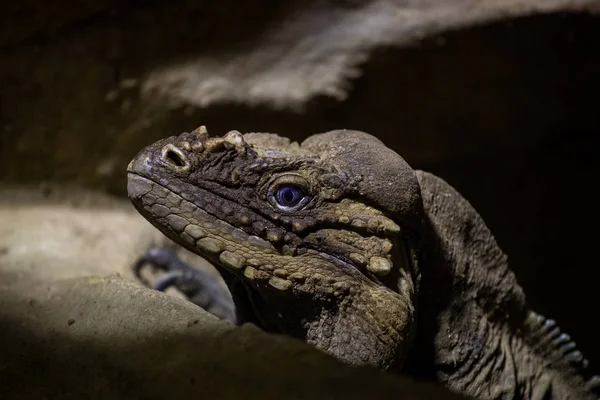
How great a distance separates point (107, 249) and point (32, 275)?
883mm

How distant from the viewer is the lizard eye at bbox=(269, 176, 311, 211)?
2502 mm

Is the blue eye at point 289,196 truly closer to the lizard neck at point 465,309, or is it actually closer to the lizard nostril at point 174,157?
the lizard nostril at point 174,157

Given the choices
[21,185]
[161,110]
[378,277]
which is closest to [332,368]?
[378,277]

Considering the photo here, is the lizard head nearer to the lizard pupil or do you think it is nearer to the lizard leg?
the lizard pupil

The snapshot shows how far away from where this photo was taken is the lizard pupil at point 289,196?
98.7 inches

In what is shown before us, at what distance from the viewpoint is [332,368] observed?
1.73 metres

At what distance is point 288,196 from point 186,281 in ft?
5.36

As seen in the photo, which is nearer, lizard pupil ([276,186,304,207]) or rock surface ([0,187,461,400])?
rock surface ([0,187,461,400])

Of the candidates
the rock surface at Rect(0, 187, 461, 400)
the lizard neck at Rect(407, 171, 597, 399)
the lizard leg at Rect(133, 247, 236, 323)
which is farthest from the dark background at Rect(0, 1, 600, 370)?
the lizard neck at Rect(407, 171, 597, 399)

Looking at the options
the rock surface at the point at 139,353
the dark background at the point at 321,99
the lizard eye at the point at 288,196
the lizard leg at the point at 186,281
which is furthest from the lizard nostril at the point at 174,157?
the dark background at the point at 321,99

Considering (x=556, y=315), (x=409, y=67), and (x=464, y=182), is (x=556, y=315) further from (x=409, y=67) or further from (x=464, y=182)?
(x=409, y=67)

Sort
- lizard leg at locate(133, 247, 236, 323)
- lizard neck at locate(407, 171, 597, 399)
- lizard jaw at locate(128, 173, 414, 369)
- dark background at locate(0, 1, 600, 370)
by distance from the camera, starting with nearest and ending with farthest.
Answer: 1. lizard jaw at locate(128, 173, 414, 369)
2. lizard neck at locate(407, 171, 597, 399)
3. lizard leg at locate(133, 247, 236, 323)
4. dark background at locate(0, 1, 600, 370)

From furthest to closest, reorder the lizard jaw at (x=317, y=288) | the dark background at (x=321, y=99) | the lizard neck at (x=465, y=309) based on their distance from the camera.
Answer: the dark background at (x=321, y=99) < the lizard neck at (x=465, y=309) < the lizard jaw at (x=317, y=288)

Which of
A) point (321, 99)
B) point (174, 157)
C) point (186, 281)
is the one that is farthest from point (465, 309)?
point (321, 99)
